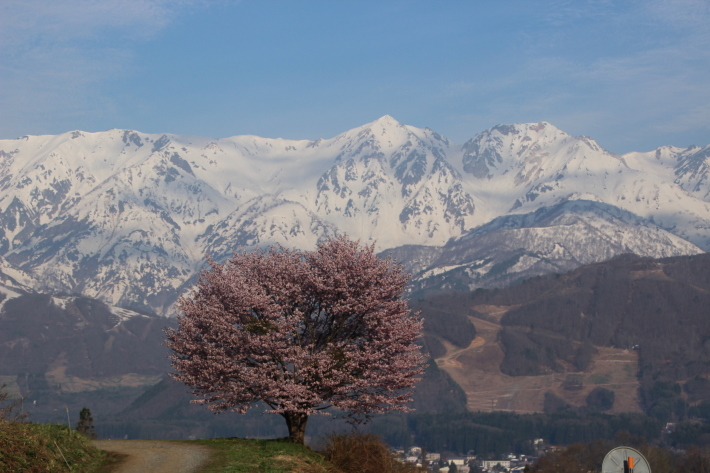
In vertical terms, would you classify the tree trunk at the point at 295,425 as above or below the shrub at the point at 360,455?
above

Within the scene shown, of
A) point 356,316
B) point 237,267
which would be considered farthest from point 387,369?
point 237,267

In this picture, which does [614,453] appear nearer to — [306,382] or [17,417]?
[306,382]

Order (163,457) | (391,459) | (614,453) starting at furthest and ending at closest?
1. (391,459)
2. (163,457)
3. (614,453)

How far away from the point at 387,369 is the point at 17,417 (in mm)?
16479

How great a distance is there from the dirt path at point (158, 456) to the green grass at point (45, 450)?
130 cm

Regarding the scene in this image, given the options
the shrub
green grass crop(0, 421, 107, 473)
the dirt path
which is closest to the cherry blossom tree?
the shrub

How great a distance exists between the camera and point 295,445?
135 ft

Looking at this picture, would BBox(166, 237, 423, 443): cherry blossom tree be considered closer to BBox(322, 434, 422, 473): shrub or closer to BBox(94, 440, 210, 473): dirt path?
BBox(322, 434, 422, 473): shrub

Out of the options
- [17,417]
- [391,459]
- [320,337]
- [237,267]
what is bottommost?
[391,459]

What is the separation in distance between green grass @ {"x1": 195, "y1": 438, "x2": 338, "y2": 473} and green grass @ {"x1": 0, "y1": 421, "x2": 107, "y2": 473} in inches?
188

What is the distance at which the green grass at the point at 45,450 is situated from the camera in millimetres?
29406

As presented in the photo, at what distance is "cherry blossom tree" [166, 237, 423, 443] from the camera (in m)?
41.4

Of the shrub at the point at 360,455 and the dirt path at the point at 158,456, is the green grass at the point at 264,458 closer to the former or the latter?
the dirt path at the point at 158,456

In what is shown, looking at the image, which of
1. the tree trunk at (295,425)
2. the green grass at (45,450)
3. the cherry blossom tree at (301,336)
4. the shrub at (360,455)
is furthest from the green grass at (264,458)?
the green grass at (45,450)
